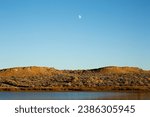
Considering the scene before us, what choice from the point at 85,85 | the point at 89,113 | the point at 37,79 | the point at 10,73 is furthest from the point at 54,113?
the point at 10,73

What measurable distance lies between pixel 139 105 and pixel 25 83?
2815 inches

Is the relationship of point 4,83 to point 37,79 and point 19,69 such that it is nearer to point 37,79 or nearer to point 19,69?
point 37,79

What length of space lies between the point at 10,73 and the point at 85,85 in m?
48.7

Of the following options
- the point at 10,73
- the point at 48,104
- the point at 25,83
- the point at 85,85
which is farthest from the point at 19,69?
the point at 48,104

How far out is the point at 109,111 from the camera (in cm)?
1738

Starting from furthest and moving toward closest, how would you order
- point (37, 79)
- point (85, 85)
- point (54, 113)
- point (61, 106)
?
point (37, 79), point (85, 85), point (61, 106), point (54, 113)

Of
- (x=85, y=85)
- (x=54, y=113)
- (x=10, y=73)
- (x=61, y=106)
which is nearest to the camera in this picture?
(x=54, y=113)

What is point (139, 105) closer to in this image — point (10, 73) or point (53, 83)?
point (53, 83)

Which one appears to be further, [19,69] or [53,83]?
[19,69]

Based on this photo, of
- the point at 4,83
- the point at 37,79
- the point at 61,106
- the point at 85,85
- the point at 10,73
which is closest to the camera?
the point at 61,106

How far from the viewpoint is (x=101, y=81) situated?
8775 cm

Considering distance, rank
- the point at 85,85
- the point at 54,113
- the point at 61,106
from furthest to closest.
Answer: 1. the point at 85,85
2. the point at 61,106
3. the point at 54,113

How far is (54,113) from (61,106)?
4.89 ft

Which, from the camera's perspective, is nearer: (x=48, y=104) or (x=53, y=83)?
(x=48, y=104)
